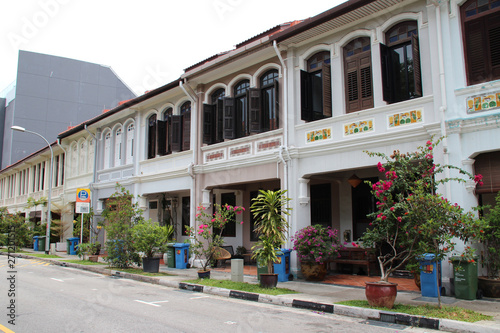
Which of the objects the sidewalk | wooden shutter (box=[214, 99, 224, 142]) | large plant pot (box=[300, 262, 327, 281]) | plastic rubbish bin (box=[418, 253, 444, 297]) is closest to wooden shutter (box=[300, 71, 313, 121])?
wooden shutter (box=[214, 99, 224, 142])

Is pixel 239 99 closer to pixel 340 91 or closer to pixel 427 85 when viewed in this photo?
pixel 340 91

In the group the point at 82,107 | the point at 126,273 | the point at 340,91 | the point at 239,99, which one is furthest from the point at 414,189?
the point at 82,107

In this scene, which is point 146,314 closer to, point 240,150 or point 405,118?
point 405,118

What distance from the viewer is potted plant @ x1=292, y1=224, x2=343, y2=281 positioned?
11945 mm

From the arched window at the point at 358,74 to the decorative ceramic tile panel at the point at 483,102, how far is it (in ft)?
8.77

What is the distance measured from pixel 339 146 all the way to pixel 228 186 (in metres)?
5.98

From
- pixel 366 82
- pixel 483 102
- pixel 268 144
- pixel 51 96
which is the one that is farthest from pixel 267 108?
pixel 51 96

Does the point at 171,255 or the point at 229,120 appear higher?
the point at 229,120

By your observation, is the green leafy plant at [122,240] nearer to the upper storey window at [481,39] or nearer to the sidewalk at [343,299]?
the sidewalk at [343,299]

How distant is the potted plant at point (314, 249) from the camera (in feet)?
39.2

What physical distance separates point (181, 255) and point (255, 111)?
243 inches

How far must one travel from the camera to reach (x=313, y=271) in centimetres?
1220

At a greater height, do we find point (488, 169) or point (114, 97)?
point (114, 97)

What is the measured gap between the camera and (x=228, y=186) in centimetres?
1670
